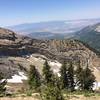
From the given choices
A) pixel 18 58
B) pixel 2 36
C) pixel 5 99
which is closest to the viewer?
pixel 5 99

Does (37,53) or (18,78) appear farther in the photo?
(37,53)

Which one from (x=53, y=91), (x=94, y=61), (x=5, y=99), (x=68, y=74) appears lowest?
(x=94, y=61)

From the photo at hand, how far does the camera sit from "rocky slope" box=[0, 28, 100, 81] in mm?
144375

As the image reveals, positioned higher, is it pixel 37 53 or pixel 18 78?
pixel 37 53

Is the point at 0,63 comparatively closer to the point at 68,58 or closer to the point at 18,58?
the point at 18,58

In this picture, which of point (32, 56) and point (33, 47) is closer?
point (32, 56)

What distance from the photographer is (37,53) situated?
16900 centimetres

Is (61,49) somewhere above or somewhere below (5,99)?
below

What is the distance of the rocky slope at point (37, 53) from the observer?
14438 cm

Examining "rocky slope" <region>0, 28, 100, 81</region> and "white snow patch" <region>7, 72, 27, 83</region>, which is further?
"rocky slope" <region>0, 28, 100, 81</region>

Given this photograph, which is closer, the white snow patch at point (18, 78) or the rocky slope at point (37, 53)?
the white snow patch at point (18, 78)

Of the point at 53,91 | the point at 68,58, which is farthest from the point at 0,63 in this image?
the point at 53,91

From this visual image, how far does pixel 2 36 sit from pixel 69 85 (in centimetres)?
8796

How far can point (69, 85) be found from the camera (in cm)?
9156
